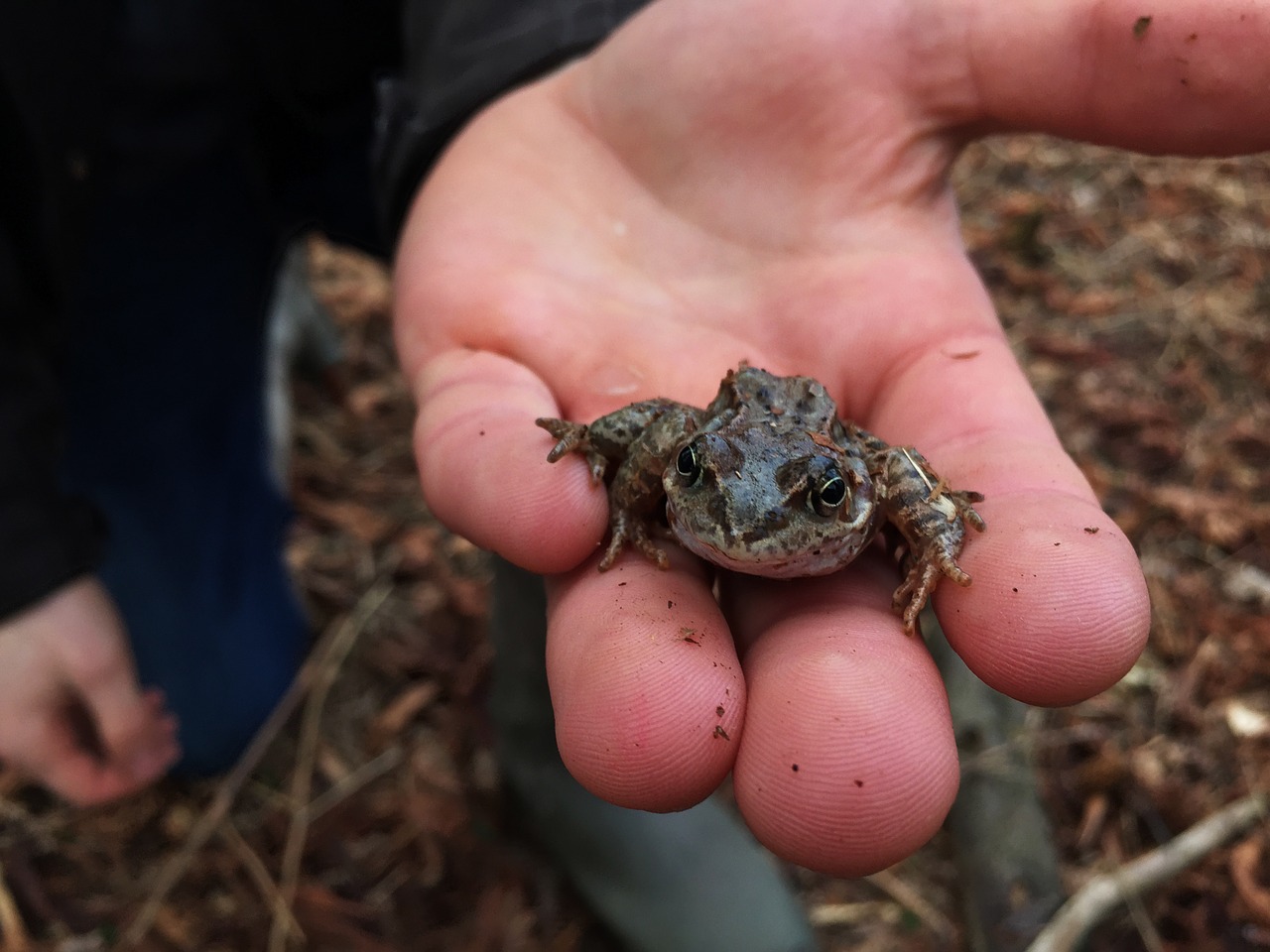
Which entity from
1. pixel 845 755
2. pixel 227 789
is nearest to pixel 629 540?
pixel 845 755

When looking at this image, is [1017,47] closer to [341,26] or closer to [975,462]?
[975,462]

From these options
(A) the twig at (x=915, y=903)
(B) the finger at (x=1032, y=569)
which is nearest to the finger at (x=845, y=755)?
(B) the finger at (x=1032, y=569)

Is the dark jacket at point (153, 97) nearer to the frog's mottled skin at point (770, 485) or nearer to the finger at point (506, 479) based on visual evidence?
the finger at point (506, 479)

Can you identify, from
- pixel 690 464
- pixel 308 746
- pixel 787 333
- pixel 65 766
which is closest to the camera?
pixel 690 464

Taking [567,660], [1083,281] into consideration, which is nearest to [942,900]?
[567,660]

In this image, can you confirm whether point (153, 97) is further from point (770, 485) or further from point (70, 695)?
point (770, 485)

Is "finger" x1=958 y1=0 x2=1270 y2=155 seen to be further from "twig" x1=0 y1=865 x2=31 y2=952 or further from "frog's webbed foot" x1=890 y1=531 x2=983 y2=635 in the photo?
"twig" x1=0 y1=865 x2=31 y2=952
